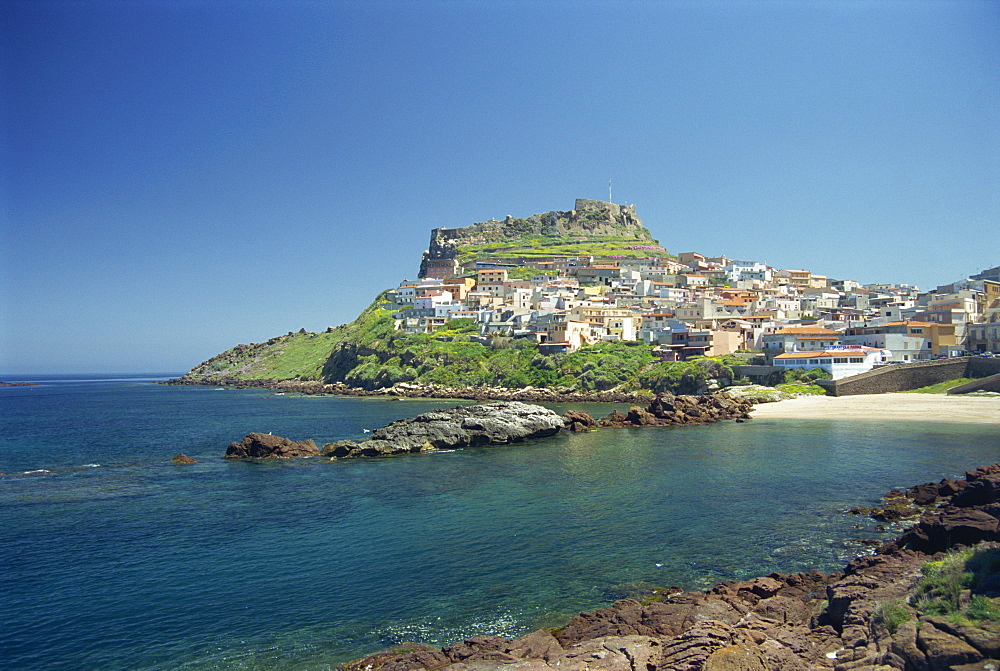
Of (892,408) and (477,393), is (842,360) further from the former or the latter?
(477,393)

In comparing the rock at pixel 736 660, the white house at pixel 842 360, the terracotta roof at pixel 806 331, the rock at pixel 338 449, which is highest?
the terracotta roof at pixel 806 331

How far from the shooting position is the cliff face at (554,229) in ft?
555

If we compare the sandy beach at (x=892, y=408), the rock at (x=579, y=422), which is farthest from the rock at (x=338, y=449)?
the sandy beach at (x=892, y=408)

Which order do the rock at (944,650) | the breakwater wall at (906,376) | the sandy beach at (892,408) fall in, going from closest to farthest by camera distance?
the rock at (944,650), the sandy beach at (892,408), the breakwater wall at (906,376)

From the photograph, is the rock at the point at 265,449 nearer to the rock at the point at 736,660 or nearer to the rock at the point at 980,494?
the rock at the point at 736,660

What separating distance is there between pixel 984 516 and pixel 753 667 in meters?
11.1

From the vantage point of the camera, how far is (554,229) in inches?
6909

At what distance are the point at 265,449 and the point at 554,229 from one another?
145746mm

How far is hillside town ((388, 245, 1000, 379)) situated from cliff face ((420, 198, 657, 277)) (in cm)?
2249

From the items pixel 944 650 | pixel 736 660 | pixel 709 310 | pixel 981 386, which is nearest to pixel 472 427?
pixel 736 660

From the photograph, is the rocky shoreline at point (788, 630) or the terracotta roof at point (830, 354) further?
the terracotta roof at point (830, 354)

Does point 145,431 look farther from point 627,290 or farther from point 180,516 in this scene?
point 627,290

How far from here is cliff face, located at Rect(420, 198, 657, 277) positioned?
169 metres

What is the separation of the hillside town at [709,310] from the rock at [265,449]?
52.7 metres
